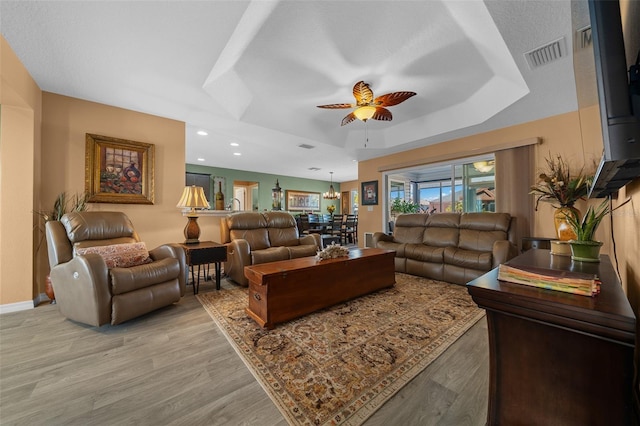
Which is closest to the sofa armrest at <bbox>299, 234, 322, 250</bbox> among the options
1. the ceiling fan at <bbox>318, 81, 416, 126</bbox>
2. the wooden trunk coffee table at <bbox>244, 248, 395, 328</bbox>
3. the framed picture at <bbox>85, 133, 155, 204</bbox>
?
the wooden trunk coffee table at <bbox>244, 248, 395, 328</bbox>

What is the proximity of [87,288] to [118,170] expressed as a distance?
1.90 metres

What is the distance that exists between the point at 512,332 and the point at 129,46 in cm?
334

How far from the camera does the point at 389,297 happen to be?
109 inches

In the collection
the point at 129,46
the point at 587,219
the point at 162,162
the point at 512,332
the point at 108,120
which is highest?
the point at 129,46

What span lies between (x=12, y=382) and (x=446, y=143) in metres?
5.76

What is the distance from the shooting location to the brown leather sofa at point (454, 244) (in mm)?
3133

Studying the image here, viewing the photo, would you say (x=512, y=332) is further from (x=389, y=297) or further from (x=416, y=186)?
(x=416, y=186)

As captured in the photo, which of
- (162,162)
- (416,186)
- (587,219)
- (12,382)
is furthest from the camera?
(416,186)

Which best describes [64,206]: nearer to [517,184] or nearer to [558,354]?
[558,354]

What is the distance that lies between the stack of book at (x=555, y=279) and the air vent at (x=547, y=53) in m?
2.26

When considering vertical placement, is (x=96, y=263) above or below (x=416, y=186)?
below

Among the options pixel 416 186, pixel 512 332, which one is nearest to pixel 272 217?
pixel 512 332

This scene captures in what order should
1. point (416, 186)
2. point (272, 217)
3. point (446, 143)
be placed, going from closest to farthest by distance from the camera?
1. point (272, 217)
2. point (446, 143)
3. point (416, 186)

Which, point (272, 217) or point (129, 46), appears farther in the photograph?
point (272, 217)
